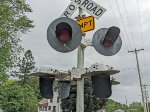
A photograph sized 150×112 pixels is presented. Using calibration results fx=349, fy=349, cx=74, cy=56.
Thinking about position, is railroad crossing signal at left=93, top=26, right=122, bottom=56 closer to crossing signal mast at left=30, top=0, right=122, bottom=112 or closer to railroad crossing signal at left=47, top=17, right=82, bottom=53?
crossing signal mast at left=30, top=0, right=122, bottom=112

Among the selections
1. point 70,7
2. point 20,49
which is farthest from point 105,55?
point 20,49

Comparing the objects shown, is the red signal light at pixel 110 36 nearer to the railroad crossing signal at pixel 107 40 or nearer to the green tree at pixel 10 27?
the railroad crossing signal at pixel 107 40

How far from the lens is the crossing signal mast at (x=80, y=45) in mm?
3578

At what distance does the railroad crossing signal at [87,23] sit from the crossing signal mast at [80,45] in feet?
0.07

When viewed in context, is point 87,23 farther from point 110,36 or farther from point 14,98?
point 14,98

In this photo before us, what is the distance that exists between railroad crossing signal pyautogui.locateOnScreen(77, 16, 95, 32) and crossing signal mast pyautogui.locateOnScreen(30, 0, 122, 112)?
2 centimetres

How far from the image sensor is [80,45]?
3785mm

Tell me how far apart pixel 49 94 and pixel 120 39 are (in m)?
1.03

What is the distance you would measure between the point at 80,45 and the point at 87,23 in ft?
0.94

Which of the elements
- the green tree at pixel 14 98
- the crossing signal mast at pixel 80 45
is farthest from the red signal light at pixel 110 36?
the green tree at pixel 14 98

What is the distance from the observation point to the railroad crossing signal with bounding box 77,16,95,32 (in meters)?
3.89

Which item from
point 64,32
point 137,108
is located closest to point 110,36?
point 64,32

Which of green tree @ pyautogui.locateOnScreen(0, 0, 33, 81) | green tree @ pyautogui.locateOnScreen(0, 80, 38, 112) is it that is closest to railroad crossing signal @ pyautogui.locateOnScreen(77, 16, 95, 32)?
green tree @ pyautogui.locateOnScreen(0, 0, 33, 81)

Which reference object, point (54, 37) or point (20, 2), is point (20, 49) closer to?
point (20, 2)
